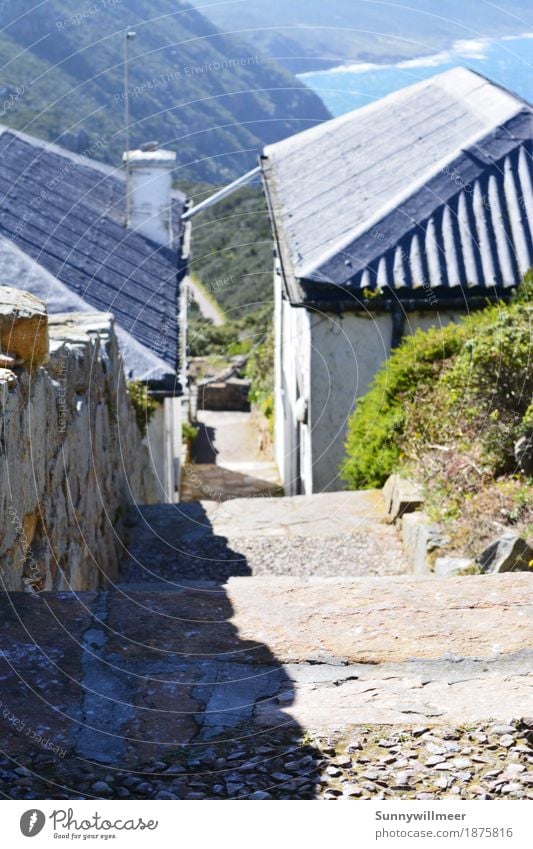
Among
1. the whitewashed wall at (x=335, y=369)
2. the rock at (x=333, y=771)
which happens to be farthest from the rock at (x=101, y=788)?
the whitewashed wall at (x=335, y=369)

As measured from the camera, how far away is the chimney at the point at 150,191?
1466cm

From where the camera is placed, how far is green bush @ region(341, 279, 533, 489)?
656 centimetres

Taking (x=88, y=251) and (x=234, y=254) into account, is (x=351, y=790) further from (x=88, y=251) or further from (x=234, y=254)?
(x=234, y=254)

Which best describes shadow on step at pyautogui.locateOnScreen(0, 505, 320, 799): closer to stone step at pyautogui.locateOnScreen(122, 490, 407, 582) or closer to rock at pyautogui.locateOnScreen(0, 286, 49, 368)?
rock at pyautogui.locateOnScreen(0, 286, 49, 368)

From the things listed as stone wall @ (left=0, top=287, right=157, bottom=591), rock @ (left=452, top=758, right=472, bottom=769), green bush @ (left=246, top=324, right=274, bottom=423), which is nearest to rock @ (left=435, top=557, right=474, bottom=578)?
stone wall @ (left=0, top=287, right=157, bottom=591)

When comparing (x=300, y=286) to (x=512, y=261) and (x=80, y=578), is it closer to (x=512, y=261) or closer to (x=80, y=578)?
(x=512, y=261)

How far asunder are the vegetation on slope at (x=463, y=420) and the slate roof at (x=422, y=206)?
4.89 ft

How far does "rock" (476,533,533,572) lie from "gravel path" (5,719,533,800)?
7.68ft

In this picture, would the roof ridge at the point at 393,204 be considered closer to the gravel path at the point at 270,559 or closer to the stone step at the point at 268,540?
the stone step at the point at 268,540

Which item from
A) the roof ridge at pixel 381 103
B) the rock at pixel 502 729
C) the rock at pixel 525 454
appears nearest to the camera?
the rock at pixel 502 729

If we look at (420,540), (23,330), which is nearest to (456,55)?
(420,540)

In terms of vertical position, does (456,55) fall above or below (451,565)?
above

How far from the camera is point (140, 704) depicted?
2.97 m

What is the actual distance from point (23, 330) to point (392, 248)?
635 centimetres
